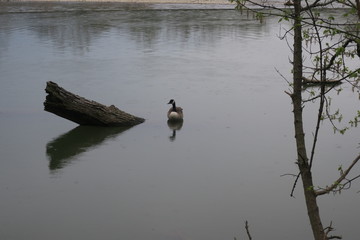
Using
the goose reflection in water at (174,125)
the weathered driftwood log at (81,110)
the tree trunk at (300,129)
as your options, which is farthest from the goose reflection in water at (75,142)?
the tree trunk at (300,129)

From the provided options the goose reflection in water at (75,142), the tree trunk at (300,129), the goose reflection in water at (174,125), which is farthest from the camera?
the goose reflection in water at (174,125)

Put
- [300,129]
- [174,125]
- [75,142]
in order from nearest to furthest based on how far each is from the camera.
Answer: [300,129] → [75,142] → [174,125]

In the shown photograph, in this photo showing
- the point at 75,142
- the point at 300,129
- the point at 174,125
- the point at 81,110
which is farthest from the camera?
the point at 174,125

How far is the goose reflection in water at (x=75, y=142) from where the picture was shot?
7.95m

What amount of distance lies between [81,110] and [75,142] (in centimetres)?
55

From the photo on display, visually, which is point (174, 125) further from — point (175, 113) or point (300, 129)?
point (300, 129)

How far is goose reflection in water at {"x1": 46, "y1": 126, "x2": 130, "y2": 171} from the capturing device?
7.95 m

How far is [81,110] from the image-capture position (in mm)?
8984

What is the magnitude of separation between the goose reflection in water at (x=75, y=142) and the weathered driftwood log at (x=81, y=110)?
0.11 meters

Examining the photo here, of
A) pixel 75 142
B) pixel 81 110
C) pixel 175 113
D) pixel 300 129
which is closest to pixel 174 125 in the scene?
pixel 175 113

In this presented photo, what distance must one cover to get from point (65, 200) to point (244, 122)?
12.1 feet

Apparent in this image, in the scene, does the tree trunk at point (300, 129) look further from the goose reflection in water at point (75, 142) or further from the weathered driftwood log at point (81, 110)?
the weathered driftwood log at point (81, 110)

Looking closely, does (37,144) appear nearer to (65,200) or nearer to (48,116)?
(48,116)

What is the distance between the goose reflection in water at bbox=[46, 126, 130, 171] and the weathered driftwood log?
11cm
